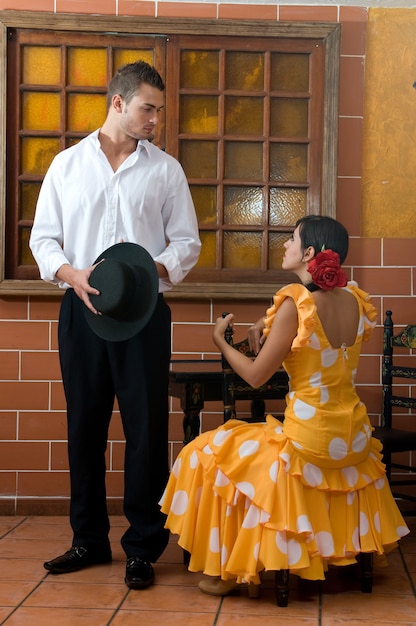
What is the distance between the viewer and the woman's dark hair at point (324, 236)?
2.82 m

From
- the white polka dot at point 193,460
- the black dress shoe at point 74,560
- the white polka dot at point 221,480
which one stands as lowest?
the black dress shoe at point 74,560

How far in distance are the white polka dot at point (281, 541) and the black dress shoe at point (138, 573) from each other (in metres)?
0.56

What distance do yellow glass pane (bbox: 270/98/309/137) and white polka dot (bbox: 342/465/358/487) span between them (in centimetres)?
194

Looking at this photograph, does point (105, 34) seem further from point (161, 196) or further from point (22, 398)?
point (22, 398)

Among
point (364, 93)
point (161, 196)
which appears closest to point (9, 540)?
point (161, 196)

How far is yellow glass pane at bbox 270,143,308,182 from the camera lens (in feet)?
13.6

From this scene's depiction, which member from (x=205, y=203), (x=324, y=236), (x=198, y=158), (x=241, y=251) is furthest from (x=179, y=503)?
(x=198, y=158)

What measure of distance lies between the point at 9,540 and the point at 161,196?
5.59 ft

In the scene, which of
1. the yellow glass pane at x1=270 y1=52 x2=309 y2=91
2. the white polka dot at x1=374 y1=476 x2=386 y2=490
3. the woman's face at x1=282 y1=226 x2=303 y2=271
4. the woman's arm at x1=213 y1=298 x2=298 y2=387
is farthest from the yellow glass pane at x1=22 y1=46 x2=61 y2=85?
the white polka dot at x1=374 y1=476 x2=386 y2=490

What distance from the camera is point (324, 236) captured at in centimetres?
282

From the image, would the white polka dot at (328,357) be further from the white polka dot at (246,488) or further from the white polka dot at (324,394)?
the white polka dot at (246,488)

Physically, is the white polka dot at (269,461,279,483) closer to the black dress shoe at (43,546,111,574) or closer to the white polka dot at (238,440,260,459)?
the white polka dot at (238,440,260,459)

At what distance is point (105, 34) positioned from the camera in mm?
4062

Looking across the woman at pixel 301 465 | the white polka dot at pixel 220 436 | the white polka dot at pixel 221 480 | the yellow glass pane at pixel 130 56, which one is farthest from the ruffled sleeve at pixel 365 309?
the yellow glass pane at pixel 130 56
